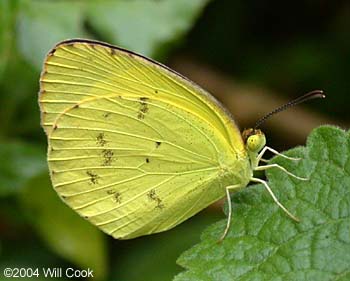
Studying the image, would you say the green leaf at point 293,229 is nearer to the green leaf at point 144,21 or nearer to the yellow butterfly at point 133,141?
the yellow butterfly at point 133,141

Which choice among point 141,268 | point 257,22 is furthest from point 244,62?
point 141,268

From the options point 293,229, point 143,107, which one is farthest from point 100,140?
point 293,229

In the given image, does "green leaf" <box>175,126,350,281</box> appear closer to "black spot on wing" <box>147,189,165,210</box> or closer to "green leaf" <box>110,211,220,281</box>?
"black spot on wing" <box>147,189,165,210</box>

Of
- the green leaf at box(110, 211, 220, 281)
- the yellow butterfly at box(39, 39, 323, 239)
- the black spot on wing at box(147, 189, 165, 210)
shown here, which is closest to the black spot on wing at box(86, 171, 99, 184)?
the yellow butterfly at box(39, 39, 323, 239)

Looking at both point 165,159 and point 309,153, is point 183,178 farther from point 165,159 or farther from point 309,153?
point 309,153

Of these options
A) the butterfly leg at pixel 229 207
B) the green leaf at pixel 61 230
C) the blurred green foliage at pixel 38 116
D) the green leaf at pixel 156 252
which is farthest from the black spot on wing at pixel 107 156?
the green leaf at pixel 156 252

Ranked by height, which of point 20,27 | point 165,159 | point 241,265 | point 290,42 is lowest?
point 241,265
